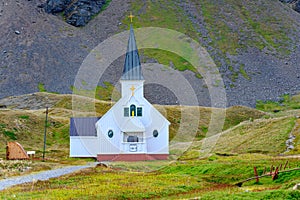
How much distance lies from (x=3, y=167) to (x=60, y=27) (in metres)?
151

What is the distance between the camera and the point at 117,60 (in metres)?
180

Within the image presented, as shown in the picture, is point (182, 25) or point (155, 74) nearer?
point (155, 74)

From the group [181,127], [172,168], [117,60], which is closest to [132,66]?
[172,168]

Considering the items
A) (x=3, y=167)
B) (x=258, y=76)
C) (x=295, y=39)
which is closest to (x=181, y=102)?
(x=258, y=76)

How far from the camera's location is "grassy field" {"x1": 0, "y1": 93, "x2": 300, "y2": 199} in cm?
2641

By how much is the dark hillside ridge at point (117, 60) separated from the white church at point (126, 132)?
8179 cm

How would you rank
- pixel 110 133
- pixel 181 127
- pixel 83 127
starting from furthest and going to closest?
pixel 181 127 → pixel 83 127 → pixel 110 133

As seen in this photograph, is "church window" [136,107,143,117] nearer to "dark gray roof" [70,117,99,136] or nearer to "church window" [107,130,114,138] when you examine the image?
"church window" [107,130,114,138]

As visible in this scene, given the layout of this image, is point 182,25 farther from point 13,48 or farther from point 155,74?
point 13,48

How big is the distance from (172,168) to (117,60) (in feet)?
457

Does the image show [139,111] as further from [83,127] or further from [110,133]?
[83,127]

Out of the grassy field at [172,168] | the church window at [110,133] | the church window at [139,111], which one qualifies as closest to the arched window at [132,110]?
the church window at [139,111]

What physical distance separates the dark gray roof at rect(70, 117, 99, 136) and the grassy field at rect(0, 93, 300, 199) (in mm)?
2853

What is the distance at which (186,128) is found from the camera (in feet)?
313
